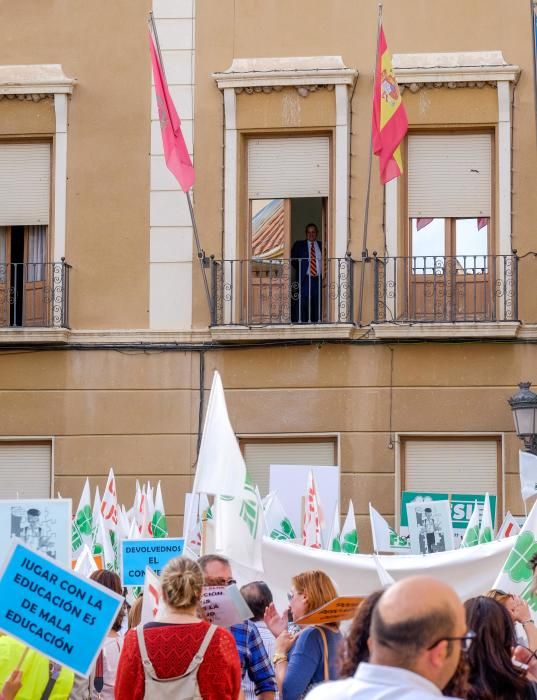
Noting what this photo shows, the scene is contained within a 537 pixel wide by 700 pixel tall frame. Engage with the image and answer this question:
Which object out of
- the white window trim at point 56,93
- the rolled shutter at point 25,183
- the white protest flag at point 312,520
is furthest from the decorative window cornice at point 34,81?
the white protest flag at point 312,520

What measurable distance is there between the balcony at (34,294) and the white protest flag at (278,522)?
4668mm

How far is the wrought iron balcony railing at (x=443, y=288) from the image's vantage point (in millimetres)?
16266

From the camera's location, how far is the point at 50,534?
1057cm

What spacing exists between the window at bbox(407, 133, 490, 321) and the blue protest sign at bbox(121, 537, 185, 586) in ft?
20.9

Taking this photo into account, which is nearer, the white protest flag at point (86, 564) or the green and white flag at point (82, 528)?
the white protest flag at point (86, 564)

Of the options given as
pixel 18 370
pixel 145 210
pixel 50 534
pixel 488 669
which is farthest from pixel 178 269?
pixel 488 669

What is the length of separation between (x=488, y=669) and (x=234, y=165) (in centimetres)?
1191

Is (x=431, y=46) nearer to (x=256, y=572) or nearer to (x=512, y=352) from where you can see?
(x=512, y=352)

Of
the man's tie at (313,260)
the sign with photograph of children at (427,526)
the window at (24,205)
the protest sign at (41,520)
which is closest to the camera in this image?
the protest sign at (41,520)

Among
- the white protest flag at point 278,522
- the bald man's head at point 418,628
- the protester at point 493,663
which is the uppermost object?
the bald man's head at point 418,628

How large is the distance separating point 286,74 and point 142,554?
7.29 metres

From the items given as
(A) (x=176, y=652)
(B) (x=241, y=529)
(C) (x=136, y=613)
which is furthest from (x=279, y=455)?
(A) (x=176, y=652)

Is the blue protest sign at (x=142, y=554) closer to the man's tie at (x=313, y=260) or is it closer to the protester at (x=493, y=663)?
the protester at (x=493, y=663)

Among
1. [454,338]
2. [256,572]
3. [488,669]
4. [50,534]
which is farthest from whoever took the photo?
[454,338]
